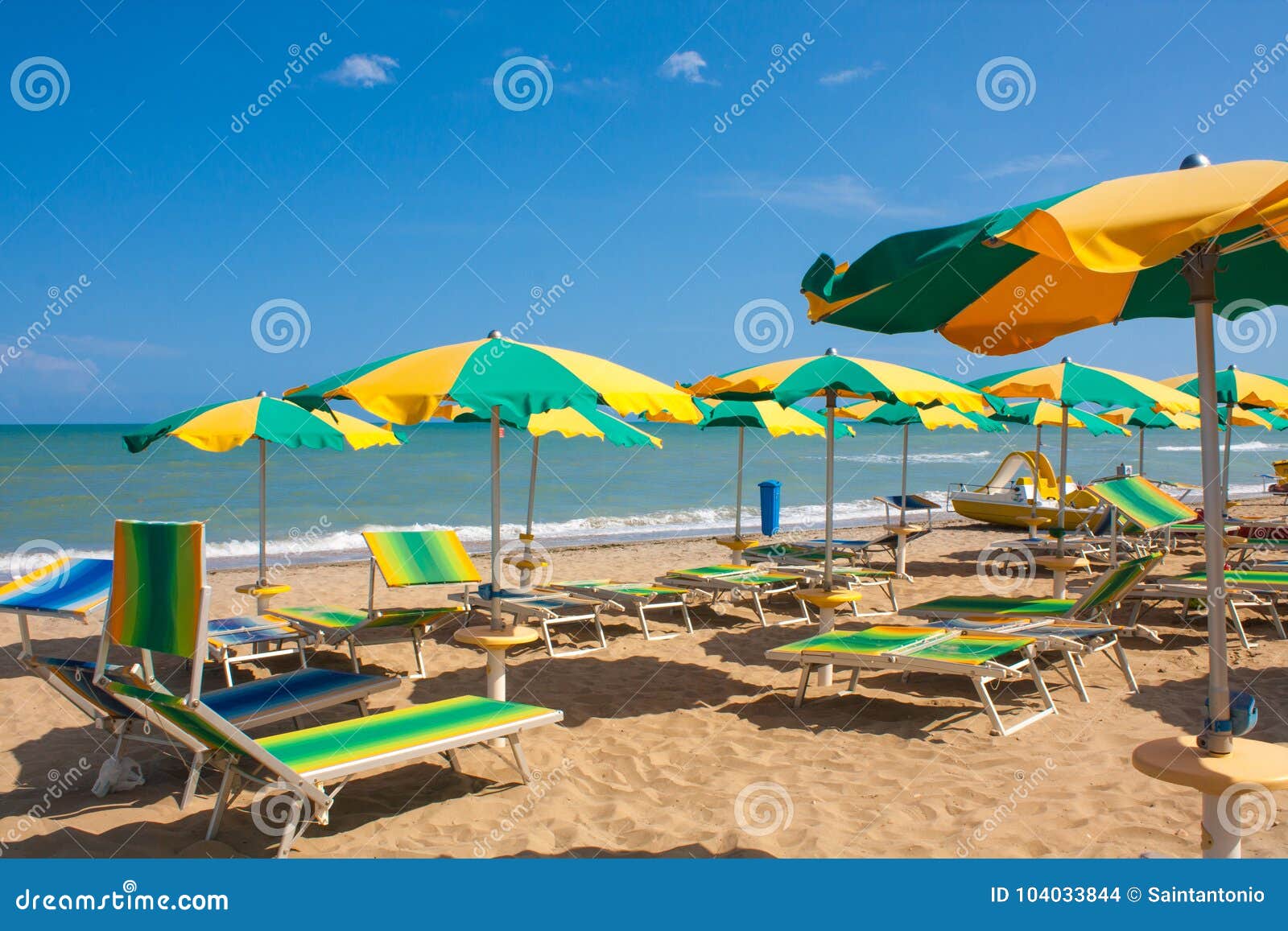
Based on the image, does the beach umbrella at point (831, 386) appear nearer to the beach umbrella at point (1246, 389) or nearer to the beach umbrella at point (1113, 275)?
the beach umbrella at point (1113, 275)

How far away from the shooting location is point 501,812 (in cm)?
382

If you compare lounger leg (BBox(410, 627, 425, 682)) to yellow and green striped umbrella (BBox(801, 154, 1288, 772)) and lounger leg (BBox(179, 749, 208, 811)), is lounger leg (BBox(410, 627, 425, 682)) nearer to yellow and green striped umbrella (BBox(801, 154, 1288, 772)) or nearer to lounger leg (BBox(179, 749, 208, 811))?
lounger leg (BBox(179, 749, 208, 811))

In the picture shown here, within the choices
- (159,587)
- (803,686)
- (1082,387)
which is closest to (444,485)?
(1082,387)

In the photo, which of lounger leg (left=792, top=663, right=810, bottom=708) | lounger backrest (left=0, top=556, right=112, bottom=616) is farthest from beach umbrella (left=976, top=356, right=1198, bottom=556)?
lounger backrest (left=0, top=556, right=112, bottom=616)

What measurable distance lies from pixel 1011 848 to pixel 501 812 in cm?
201

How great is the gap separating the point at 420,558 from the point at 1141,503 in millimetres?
6326

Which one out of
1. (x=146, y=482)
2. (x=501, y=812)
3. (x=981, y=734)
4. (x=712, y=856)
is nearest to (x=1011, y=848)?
(x=712, y=856)

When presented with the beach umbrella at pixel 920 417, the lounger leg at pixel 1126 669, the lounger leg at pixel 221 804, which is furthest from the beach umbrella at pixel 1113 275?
the beach umbrella at pixel 920 417

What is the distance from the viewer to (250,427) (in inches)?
259

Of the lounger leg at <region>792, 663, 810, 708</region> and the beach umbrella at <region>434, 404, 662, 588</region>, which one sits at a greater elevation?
the beach umbrella at <region>434, 404, 662, 588</region>

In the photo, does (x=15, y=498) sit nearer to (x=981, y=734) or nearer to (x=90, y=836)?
(x=90, y=836)

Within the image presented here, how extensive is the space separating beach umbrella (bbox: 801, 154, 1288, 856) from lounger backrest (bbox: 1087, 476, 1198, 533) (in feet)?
14.7

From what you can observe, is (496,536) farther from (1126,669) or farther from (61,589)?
(1126,669)

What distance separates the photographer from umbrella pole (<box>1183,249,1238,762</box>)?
2494 mm
